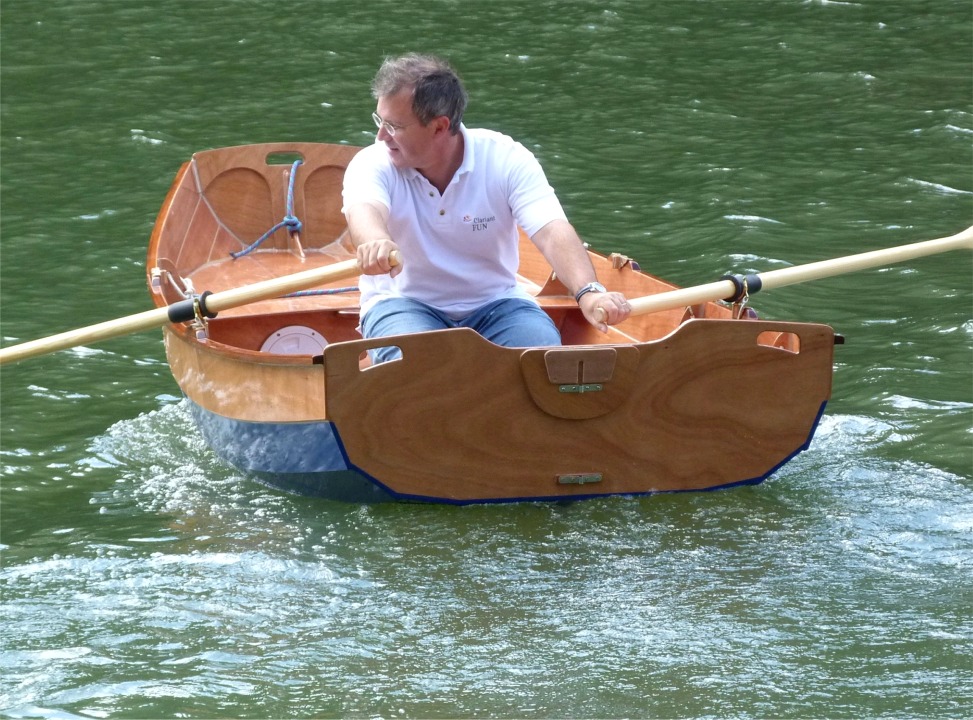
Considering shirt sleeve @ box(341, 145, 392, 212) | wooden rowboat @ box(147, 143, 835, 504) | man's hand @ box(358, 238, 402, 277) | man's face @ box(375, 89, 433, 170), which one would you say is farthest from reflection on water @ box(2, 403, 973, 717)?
man's face @ box(375, 89, 433, 170)

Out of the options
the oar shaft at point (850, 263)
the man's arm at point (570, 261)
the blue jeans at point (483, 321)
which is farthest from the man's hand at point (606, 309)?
the oar shaft at point (850, 263)

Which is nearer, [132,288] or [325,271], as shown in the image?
[325,271]

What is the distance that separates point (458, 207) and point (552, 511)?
103 centimetres

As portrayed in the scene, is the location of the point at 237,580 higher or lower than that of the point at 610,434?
lower

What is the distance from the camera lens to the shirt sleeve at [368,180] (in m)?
4.25

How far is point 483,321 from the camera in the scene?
4461mm

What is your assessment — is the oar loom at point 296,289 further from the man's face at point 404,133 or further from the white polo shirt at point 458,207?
the man's face at point 404,133

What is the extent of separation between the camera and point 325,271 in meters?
4.19

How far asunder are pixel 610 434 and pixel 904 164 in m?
5.34

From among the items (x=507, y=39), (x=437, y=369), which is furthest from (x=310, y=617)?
(x=507, y=39)

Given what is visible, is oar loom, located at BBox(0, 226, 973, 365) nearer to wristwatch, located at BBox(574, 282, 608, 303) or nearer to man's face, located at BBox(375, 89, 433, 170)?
wristwatch, located at BBox(574, 282, 608, 303)

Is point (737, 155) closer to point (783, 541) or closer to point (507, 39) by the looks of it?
point (507, 39)

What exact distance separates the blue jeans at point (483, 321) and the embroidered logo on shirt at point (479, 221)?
0.88ft

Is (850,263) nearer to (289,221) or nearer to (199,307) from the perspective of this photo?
(199,307)
